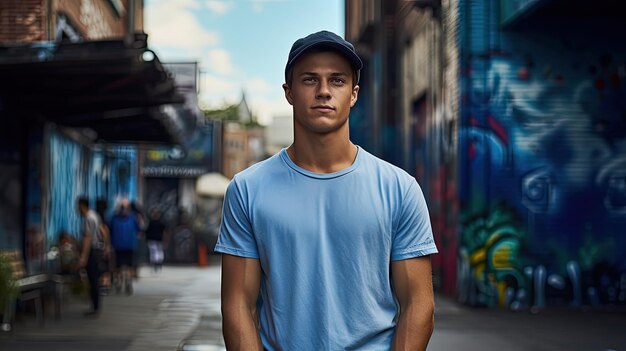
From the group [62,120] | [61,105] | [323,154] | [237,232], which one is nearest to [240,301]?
[237,232]

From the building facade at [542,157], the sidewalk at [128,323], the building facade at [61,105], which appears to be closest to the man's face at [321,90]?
the sidewalk at [128,323]

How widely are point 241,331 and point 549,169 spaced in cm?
1402

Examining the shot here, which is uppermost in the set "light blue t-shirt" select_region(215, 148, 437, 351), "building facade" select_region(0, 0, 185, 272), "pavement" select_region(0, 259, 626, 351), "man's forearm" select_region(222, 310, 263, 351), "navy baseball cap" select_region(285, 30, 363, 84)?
"building facade" select_region(0, 0, 185, 272)

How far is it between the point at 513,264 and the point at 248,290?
13835 mm

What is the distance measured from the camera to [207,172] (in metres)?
42.4

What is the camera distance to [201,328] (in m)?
12.7

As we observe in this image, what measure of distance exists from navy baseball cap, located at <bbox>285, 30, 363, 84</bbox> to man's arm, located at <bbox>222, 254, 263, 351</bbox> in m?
0.57

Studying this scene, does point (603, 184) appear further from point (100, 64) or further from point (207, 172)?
point (207, 172)

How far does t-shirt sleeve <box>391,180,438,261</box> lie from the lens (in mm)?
2795

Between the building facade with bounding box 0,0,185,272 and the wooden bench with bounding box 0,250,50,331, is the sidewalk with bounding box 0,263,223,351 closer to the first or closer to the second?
the wooden bench with bounding box 0,250,50,331

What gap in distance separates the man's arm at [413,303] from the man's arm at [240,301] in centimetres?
38

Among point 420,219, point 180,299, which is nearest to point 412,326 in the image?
point 420,219

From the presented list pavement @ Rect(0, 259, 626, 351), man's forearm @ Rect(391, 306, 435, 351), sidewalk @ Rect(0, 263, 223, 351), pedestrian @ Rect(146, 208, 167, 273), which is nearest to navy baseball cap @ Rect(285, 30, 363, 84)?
man's forearm @ Rect(391, 306, 435, 351)

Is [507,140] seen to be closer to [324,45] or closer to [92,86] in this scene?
[92,86]
